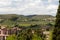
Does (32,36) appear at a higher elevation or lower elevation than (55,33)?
lower

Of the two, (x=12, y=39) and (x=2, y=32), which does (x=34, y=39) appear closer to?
(x=12, y=39)

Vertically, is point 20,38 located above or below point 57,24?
below

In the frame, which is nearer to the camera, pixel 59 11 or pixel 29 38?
pixel 59 11

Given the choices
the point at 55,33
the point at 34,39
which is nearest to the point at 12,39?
the point at 34,39

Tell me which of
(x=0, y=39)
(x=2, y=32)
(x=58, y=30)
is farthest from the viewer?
(x=2, y=32)

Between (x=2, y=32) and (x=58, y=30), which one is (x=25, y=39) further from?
(x=2, y=32)

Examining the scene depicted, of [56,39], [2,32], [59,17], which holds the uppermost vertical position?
[59,17]

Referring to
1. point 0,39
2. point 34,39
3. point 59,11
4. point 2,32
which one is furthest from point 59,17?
point 2,32

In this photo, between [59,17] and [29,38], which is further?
[29,38]

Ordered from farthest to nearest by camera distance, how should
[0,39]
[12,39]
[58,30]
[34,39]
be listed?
[0,39], [12,39], [34,39], [58,30]
